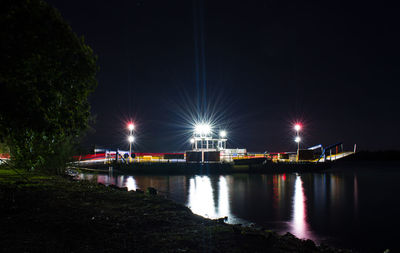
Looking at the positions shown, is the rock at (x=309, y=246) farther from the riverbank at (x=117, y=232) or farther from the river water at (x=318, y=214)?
the river water at (x=318, y=214)

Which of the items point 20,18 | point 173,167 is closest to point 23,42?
point 20,18

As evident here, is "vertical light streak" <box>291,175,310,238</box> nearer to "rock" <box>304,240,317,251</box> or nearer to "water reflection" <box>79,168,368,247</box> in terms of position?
"water reflection" <box>79,168,368,247</box>

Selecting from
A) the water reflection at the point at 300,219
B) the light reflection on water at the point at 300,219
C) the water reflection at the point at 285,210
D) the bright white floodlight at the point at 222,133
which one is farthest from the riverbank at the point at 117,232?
the bright white floodlight at the point at 222,133

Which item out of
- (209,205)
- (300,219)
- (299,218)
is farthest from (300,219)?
(209,205)

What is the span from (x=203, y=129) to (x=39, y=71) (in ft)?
143

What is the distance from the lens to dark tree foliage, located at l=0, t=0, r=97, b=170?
8406mm

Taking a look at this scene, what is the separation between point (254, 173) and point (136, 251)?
47528mm

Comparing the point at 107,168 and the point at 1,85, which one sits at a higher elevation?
the point at 1,85

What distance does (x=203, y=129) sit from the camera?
172ft

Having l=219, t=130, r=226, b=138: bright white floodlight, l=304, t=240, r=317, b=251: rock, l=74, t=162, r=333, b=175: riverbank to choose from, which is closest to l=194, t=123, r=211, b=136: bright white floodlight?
l=219, t=130, r=226, b=138: bright white floodlight

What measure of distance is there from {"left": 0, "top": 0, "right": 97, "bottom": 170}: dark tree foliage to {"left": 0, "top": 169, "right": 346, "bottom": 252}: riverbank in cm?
279

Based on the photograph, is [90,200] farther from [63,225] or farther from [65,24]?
[65,24]

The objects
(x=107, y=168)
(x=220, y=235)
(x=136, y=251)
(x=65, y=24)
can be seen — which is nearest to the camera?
(x=136, y=251)

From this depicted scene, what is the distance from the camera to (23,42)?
848cm
